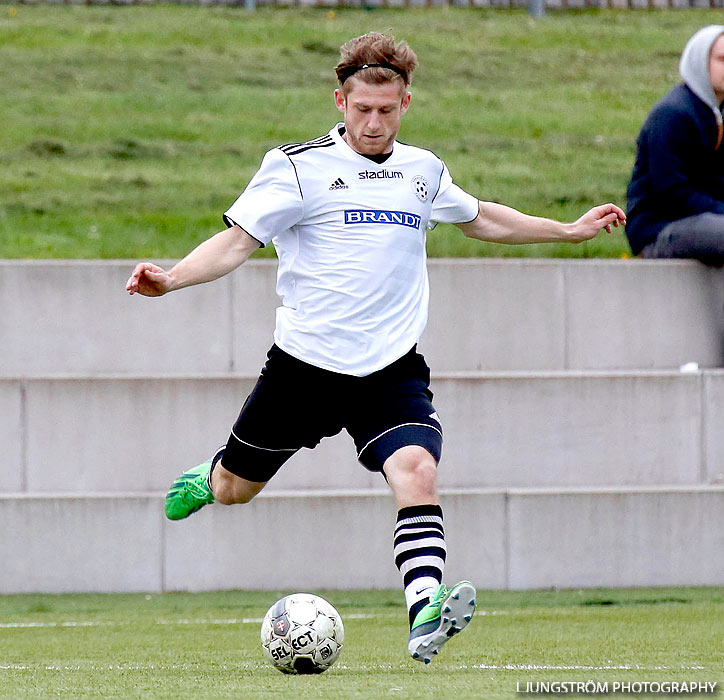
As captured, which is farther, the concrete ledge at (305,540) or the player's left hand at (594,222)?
the concrete ledge at (305,540)

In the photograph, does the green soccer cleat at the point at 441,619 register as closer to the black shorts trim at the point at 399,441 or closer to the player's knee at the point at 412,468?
the player's knee at the point at 412,468

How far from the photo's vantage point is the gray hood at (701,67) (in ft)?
30.0

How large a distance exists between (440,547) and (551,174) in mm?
7597

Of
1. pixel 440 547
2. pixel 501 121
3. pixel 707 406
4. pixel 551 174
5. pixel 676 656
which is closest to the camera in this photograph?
pixel 440 547

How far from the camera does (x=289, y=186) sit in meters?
5.39

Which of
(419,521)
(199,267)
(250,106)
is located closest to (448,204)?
(199,267)

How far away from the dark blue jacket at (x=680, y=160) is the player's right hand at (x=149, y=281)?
4980mm

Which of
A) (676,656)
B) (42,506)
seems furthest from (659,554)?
(42,506)

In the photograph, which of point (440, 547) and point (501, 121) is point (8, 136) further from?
point (440, 547)

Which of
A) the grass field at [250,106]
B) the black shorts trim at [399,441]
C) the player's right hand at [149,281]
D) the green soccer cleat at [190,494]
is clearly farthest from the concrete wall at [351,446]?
the player's right hand at [149,281]

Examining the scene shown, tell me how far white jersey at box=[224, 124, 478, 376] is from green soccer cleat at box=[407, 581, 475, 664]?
0.96m

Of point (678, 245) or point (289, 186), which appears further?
point (678, 245)

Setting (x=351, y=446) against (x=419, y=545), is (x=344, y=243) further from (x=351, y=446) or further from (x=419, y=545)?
(x=351, y=446)

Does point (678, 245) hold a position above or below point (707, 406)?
above
